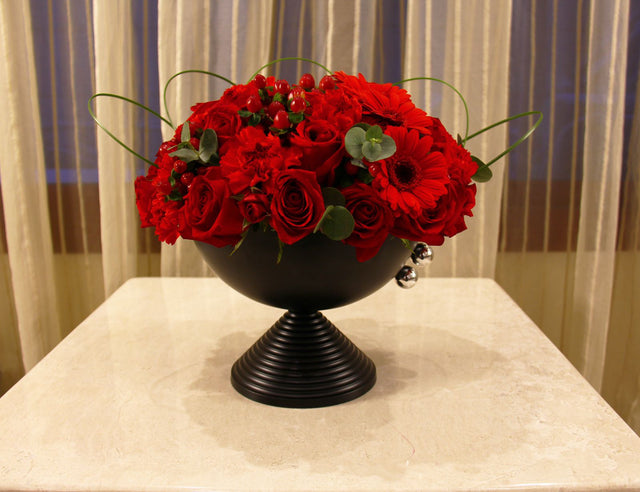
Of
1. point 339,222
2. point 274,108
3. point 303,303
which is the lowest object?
point 303,303

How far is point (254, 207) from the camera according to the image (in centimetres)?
63

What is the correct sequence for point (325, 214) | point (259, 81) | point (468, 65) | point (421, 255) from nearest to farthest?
point (325, 214), point (259, 81), point (421, 255), point (468, 65)

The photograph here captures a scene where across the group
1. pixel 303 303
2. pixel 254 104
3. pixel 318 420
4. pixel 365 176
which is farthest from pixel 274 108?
pixel 318 420

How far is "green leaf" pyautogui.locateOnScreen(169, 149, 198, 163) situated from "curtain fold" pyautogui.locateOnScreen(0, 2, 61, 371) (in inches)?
31.2

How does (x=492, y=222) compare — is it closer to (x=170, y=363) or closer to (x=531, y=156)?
(x=531, y=156)

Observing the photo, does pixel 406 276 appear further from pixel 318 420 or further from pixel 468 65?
pixel 468 65

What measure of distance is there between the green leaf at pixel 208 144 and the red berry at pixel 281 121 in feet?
0.22

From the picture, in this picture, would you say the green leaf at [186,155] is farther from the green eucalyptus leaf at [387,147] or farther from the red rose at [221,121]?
the green eucalyptus leaf at [387,147]

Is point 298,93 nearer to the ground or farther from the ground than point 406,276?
farther from the ground

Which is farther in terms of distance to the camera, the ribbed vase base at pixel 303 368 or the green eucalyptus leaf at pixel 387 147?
the ribbed vase base at pixel 303 368

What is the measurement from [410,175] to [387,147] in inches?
1.8

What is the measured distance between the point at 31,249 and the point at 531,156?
3.52ft

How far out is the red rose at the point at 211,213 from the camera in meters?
0.65

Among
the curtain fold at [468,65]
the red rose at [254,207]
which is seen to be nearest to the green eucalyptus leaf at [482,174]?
the red rose at [254,207]
